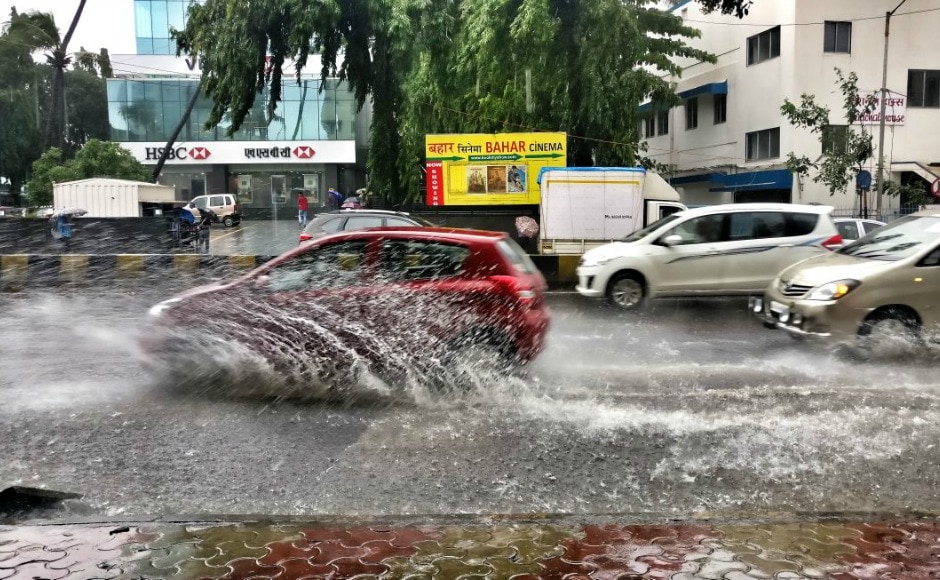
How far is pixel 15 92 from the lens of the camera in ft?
149

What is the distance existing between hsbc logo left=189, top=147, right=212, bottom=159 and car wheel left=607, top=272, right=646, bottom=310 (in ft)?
123

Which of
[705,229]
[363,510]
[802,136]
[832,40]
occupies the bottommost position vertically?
[363,510]

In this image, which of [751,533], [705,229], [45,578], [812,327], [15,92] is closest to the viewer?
[45,578]

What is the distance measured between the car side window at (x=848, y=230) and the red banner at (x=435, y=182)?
30.8 ft

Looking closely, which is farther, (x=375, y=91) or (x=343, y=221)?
(x=375, y=91)

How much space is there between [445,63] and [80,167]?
2068 centimetres

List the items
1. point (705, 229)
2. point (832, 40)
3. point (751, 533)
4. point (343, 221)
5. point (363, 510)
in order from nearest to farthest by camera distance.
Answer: point (751, 533) → point (363, 510) → point (705, 229) → point (343, 221) → point (832, 40)

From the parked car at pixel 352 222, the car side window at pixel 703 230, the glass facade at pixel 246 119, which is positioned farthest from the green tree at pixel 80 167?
the car side window at pixel 703 230

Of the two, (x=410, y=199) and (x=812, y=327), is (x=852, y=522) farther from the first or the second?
(x=410, y=199)

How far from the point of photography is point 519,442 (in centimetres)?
545

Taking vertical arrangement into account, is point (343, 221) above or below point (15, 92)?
below

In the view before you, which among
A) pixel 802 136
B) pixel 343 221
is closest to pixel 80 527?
pixel 343 221

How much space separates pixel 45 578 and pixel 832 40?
29491mm

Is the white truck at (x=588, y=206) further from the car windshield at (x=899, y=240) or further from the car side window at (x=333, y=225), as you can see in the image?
the car windshield at (x=899, y=240)
